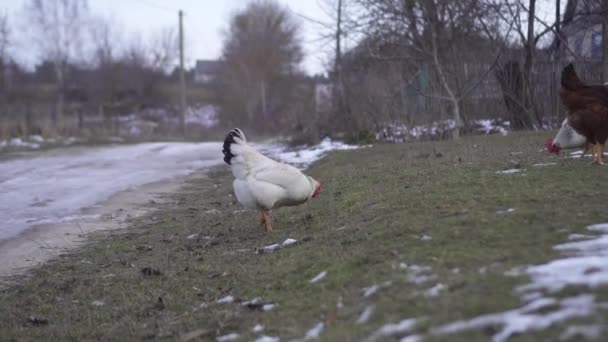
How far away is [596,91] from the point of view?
24.4 ft

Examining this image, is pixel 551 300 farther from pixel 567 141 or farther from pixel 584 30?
pixel 584 30

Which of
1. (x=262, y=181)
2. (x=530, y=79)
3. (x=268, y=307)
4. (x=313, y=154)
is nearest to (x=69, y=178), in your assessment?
(x=313, y=154)

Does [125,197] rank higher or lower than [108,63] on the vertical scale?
lower

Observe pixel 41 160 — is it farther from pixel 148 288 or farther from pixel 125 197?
pixel 148 288

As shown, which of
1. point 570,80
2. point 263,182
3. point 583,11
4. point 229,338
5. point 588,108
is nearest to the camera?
point 229,338

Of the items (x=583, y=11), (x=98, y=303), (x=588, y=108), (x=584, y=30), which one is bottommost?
(x=98, y=303)

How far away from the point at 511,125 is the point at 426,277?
13790mm

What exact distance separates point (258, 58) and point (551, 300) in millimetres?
48726

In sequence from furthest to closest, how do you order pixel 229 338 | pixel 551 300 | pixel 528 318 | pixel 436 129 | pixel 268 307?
pixel 436 129
pixel 268 307
pixel 229 338
pixel 551 300
pixel 528 318

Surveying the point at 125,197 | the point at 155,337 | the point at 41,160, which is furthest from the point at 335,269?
the point at 41,160

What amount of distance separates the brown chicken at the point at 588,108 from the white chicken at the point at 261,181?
3.31 m

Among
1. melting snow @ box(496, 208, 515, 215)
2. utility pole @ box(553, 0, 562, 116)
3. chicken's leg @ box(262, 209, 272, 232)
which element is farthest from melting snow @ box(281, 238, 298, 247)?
utility pole @ box(553, 0, 562, 116)

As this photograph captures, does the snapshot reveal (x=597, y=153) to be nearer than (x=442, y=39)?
Yes

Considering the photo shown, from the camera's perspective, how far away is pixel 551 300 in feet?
11.2
